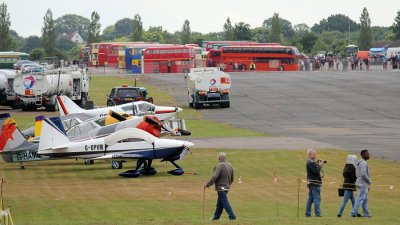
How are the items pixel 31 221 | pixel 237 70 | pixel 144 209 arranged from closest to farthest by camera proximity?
pixel 31 221 → pixel 144 209 → pixel 237 70

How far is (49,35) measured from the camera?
18338 centimetres

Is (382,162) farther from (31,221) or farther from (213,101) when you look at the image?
(213,101)

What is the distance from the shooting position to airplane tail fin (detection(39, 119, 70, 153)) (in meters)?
37.8

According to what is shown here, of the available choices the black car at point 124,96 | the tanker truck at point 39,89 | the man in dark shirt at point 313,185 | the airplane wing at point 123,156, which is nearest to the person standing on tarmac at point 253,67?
the tanker truck at point 39,89

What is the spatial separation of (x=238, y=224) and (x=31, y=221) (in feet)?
19.5

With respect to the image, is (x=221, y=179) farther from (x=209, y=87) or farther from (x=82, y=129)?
(x=209, y=87)

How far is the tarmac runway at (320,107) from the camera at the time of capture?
171ft

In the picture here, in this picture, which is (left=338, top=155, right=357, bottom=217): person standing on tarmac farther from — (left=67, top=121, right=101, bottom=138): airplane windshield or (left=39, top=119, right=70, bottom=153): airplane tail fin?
(left=67, top=121, right=101, bottom=138): airplane windshield

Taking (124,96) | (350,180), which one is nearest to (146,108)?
(124,96)

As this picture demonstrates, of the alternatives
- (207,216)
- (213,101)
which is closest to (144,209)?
(207,216)

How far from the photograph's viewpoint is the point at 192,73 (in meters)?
74.0

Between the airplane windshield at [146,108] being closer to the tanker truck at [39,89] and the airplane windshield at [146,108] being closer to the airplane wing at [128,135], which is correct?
the airplane wing at [128,135]

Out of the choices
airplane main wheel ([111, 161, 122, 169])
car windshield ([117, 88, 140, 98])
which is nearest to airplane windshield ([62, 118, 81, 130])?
airplane main wheel ([111, 161, 122, 169])

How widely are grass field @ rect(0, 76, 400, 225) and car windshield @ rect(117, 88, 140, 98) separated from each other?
23558 mm
